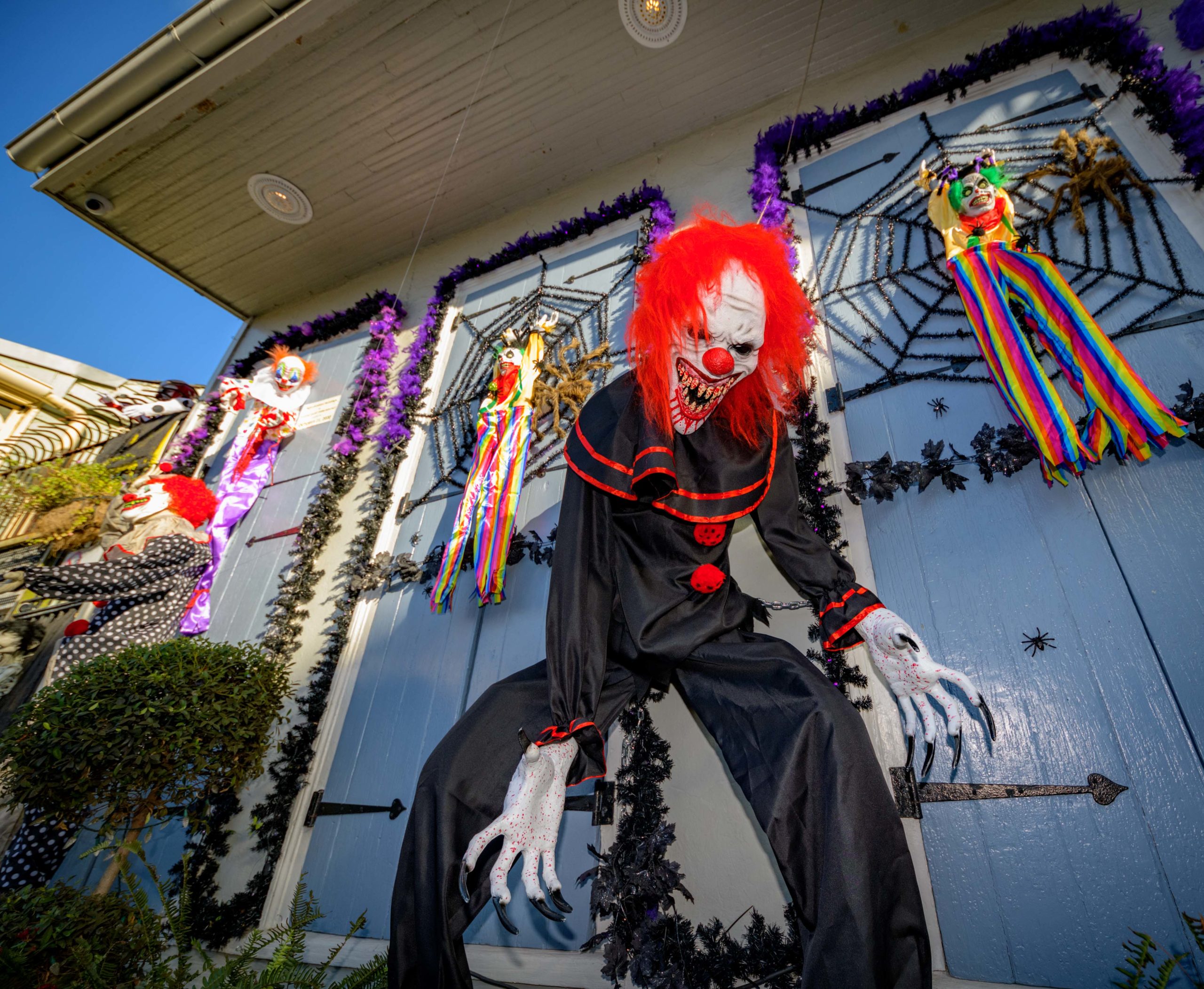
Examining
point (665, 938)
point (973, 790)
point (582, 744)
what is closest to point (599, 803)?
point (665, 938)

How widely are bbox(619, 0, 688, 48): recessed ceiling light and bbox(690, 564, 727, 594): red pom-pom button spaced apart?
3.87m

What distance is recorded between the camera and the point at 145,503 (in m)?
3.79

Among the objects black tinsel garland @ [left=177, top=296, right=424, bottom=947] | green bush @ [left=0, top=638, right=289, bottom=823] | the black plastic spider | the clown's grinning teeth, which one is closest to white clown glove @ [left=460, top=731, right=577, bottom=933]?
the clown's grinning teeth

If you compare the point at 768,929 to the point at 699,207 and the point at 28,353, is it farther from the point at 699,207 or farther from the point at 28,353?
the point at 28,353

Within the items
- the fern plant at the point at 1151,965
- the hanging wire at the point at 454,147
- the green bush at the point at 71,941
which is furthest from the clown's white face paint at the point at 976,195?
the green bush at the point at 71,941

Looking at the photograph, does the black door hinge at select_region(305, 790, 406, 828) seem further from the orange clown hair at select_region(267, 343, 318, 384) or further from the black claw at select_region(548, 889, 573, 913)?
the orange clown hair at select_region(267, 343, 318, 384)

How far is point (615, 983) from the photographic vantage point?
1879 mm

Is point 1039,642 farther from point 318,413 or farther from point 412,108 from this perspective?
point 412,108

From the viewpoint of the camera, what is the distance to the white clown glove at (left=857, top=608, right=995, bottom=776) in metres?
1.60

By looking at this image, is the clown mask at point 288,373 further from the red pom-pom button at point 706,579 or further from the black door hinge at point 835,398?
the red pom-pom button at point 706,579

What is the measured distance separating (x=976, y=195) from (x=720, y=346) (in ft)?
4.87

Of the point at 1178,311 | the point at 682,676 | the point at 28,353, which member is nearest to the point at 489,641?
the point at 682,676

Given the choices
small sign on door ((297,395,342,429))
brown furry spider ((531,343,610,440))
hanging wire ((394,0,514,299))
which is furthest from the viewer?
small sign on door ((297,395,342,429))

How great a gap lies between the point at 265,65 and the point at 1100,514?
223 inches
